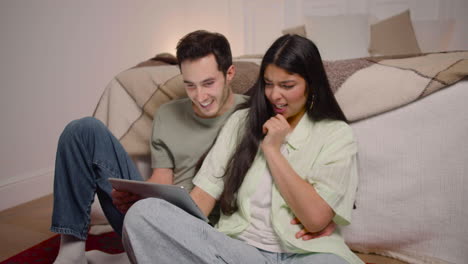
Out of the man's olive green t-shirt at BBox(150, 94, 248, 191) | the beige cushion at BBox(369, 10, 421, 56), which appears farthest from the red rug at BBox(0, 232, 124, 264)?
the beige cushion at BBox(369, 10, 421, 56)

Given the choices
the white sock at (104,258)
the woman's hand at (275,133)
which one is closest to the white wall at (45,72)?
the white sock at (104,258)

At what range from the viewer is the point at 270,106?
3.93 feet

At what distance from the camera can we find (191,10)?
158 inches

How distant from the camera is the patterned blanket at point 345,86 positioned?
1287mm

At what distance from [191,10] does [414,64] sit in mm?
3055

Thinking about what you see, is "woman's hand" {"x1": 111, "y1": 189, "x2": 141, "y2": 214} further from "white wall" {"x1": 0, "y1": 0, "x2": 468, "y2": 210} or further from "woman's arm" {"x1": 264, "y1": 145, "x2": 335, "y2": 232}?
"white wall" {"x1": 0, "y1": 0, "x2": 468, "y2": 210}

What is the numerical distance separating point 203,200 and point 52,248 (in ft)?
2.99

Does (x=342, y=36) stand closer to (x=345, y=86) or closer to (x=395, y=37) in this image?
(x=395, y=37)

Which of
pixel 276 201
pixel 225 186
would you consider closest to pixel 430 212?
pixel 276 201

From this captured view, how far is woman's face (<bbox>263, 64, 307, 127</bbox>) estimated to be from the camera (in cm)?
108

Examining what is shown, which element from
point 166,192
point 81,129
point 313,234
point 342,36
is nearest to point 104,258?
point 81,129

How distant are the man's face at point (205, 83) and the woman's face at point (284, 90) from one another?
19 cm

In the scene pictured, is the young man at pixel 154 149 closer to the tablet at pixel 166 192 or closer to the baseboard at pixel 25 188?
the tablet at pixel 166 192

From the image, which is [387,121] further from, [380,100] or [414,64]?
[414,64]
